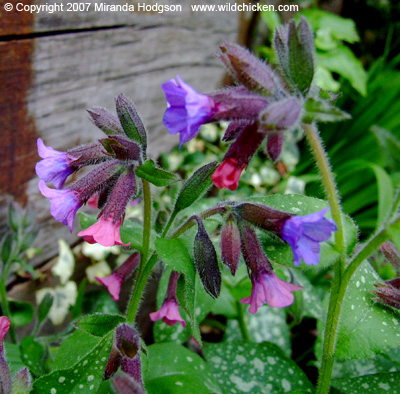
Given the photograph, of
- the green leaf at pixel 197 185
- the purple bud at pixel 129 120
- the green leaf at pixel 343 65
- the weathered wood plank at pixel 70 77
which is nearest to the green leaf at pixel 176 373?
the green leaf at pixel 197 185

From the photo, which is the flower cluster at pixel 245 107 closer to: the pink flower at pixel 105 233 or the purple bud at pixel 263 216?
the purple bud at pixel 263 216

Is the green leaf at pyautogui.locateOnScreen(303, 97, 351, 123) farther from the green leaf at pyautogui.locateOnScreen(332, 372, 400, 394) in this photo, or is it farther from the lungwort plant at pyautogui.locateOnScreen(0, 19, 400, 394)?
the green leaf at pyautogui.locateOnScreen(332, 372, 400, 394)

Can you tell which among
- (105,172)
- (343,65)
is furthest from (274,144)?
(343,65)

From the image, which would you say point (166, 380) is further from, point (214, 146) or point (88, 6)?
point (214, 146)

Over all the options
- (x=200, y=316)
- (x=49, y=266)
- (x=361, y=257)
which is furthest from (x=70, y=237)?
(x=361, y=257)

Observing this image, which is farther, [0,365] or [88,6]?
[88,6]

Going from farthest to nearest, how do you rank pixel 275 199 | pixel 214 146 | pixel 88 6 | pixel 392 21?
pixel 392 21, pixel 214 146, pixel 88 6, pixel 275 199

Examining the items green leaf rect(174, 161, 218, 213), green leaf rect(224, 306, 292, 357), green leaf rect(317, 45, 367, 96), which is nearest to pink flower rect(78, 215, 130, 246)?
green leaf rect(174, 161, 218, 213)
